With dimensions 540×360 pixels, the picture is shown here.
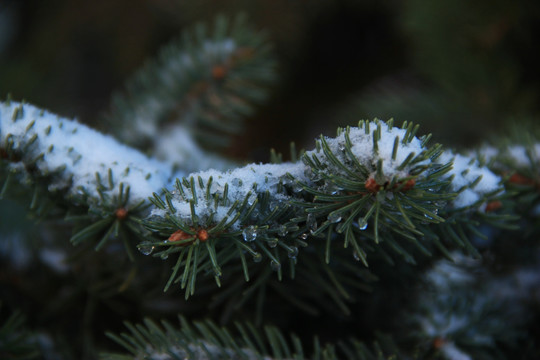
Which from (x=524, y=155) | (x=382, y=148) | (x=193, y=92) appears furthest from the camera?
(x=193, y=92)

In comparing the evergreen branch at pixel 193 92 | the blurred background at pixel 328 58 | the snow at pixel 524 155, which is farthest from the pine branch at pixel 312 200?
the blurred background at pixel 328 58

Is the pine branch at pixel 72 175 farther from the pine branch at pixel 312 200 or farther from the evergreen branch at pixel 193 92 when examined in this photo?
the evergreen branch at pixel 193 92

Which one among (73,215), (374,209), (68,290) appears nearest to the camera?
(374,209)

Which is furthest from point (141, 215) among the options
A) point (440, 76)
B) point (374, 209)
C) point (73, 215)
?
point (440, 76)

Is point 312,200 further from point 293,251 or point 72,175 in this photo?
point 72,175

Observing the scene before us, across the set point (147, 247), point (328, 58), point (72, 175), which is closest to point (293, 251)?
point (147, 247)

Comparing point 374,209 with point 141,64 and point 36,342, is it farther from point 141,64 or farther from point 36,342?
point 141,64
